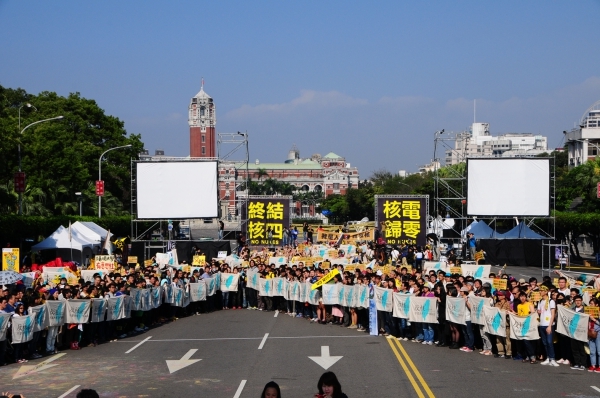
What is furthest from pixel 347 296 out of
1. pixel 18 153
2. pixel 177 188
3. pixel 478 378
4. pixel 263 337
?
pixel 18 153

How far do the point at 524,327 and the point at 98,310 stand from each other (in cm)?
984

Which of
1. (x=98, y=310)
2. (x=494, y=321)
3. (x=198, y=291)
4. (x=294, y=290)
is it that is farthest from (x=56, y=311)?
(x=494, y=321)

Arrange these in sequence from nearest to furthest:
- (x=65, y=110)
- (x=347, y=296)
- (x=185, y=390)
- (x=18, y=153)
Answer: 1. (x=185, y=390)
2. (x=347, y=296)
3. (x=18, y=153)
4. (x=65, y=110)

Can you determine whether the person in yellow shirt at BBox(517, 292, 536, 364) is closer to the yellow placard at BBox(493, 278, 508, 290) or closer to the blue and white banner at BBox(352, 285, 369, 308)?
the yellow placard at BBox(493, 278, 508, 290)

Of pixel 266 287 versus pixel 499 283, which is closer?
pixel 499 283

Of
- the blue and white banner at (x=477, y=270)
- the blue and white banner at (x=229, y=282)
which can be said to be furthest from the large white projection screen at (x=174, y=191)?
the blue and white banner at (x=477, y=270)

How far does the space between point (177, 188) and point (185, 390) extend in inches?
1081

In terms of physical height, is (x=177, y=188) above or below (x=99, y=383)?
above

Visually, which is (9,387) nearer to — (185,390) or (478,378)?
(185,390)

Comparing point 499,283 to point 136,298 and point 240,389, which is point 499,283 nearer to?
point 136,298

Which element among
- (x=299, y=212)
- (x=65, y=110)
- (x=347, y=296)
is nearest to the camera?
(x=347, y=296)

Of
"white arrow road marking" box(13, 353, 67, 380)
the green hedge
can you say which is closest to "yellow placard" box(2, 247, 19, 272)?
the green hedge

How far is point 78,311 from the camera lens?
2016 centimetres

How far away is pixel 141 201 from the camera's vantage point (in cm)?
4162
